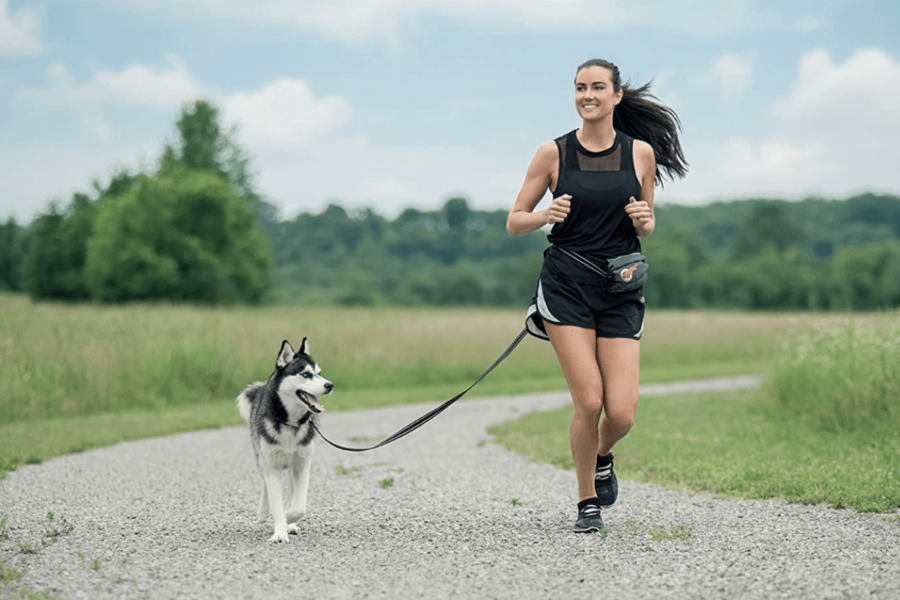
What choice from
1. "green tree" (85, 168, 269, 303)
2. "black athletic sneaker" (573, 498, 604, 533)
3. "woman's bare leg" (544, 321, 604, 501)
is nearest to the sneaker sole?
"black athletic sneaker" (573, 498, 604, 533)

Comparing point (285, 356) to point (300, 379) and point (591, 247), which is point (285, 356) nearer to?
point (300, 379)

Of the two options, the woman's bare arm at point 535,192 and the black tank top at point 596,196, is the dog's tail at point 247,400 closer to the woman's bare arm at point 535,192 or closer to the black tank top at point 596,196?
the woman's bare arm at point 535,192

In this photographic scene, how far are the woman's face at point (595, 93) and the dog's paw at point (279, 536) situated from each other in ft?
11.0

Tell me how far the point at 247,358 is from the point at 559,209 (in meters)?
14.9

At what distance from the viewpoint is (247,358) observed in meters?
19.0

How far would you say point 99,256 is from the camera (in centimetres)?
5072

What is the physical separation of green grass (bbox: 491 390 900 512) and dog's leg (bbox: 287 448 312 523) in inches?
156

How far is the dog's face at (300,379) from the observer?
5.36m

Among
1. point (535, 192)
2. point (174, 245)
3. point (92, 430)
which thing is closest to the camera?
point (535, 192)

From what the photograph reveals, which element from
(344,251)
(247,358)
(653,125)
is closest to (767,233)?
(344,251)

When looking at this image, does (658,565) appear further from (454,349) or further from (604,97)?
(454,349)

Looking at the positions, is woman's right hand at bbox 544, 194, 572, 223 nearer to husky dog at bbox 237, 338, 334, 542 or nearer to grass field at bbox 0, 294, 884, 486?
husky dog at bbox 237, 338, 334, 542

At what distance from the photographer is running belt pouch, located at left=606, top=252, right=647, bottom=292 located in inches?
211

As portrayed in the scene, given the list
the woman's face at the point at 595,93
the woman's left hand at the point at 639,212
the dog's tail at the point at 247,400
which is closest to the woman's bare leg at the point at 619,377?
the woman's left hand at the point at 639,212
